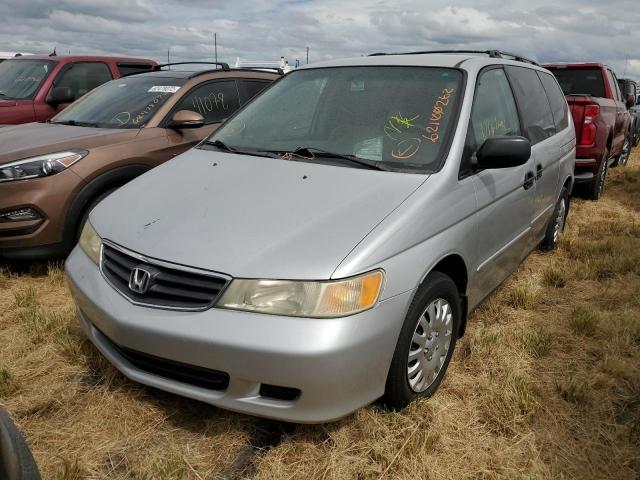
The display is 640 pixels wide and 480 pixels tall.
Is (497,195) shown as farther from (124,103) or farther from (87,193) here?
(124,103)

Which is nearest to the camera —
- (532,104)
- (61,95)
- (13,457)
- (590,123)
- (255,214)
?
(13,457)

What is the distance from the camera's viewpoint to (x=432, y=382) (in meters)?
2.68

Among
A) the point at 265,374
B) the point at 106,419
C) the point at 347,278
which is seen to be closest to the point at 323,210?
the point at 347,278

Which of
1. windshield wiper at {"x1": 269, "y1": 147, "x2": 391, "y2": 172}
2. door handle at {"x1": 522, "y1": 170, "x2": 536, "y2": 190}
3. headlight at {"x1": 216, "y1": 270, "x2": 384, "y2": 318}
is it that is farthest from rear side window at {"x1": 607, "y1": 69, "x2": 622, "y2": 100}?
headlight at {"x1": 216, "y1": 270, "x2": 384, "y2": 318}

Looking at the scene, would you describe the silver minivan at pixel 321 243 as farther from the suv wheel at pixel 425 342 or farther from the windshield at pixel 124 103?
the windshield at pixel 124 103

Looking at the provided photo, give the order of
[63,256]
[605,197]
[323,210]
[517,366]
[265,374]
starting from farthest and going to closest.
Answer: [605,197]
[63,256]
[517,366]
[323,210]
[265,374]

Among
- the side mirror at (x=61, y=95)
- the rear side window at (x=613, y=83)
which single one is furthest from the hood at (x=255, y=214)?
the rear side window at (x=613, y=83)

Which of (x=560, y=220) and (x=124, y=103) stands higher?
(x=124, y=103)

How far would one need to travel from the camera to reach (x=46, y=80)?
6820 millimetres

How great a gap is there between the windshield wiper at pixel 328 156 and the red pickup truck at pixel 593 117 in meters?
4.58

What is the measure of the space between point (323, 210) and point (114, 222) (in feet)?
3.37

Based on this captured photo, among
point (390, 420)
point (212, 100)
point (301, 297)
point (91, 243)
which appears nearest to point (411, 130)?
point (301, 297)

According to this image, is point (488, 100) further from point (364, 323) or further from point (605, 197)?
point (605, 197)

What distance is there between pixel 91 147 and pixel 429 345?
3098 mm
